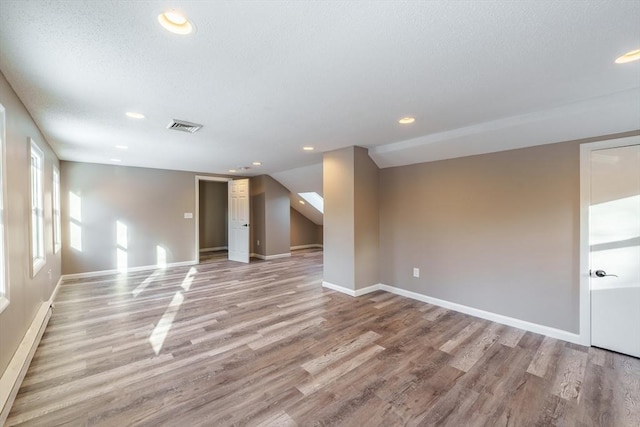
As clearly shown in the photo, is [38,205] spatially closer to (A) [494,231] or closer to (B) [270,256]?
(B) [270,256]

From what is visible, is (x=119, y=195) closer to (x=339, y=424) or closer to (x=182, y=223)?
(x=182, y=223)

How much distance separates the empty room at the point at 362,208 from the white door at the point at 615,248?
0.02 metres

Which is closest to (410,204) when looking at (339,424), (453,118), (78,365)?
(453,118)

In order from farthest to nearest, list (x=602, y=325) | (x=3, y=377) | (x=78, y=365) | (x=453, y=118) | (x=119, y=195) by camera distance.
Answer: (x=119, y=195) → (x=453, y=118) → (x=602, y=325) → (x=78, y=365) → (x=3, y=377)

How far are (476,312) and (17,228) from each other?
4721 millimetres

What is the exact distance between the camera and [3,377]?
178 cm

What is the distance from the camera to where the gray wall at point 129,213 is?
5.18 meters

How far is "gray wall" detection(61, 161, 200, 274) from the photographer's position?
5.18m

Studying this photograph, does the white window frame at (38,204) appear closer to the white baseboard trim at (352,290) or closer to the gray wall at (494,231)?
the white baseboard trim at (352,290)

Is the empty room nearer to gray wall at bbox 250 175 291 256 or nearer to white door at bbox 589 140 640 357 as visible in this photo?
white door at bbox 589 140 640 357

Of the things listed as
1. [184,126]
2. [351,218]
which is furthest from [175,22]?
[351,218]

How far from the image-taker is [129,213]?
18.7 ft

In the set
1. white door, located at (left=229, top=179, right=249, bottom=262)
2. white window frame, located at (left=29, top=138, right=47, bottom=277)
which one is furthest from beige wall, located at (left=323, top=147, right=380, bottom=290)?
white window frame, located at (left=29, top=138, right=47, bottom=277)

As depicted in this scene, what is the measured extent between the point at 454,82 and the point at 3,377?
3749mm
